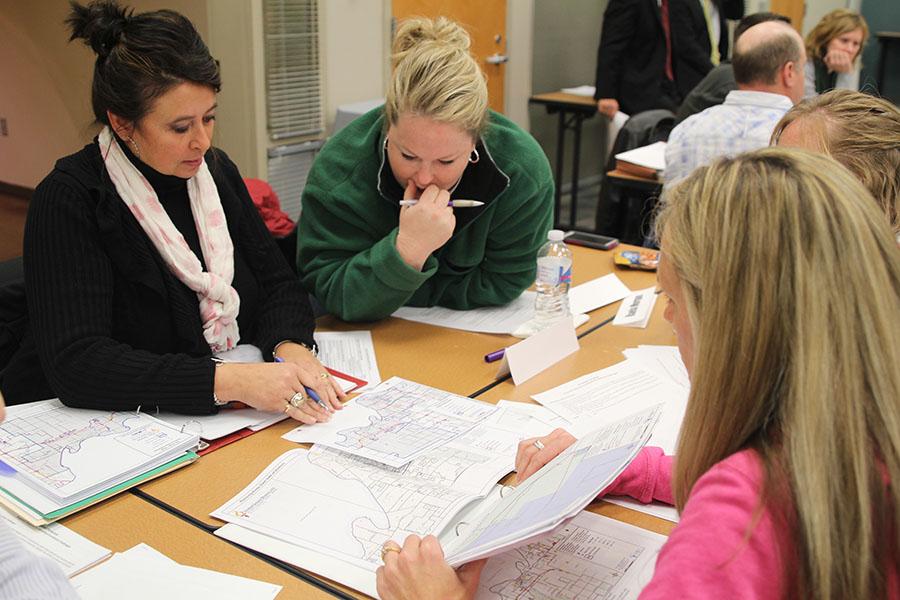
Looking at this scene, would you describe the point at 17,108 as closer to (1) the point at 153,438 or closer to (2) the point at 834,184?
(1) the point at 153,438

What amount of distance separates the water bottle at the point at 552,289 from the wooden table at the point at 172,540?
38.1 inches

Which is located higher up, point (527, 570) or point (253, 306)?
point (253, 306)

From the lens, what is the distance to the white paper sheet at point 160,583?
3.42 ft

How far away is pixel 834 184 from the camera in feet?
2.66

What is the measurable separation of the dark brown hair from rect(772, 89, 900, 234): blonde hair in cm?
118

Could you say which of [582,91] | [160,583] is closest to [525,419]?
[160,583]

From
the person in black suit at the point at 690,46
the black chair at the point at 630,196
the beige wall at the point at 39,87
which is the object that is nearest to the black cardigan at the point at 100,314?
the black chair at the point at 630,196

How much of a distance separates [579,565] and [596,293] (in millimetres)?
1154

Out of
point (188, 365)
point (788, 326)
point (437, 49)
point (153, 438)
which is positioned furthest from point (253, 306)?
point (788, 326)

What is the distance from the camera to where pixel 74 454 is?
133 centimetres

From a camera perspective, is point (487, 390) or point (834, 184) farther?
point (487, 390)

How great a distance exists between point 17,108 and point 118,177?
419 cm

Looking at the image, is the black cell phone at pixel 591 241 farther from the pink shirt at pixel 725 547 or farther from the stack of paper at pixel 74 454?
the pink shirt at pixel 725 547

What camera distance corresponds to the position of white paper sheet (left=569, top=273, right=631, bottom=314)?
2.10 m
